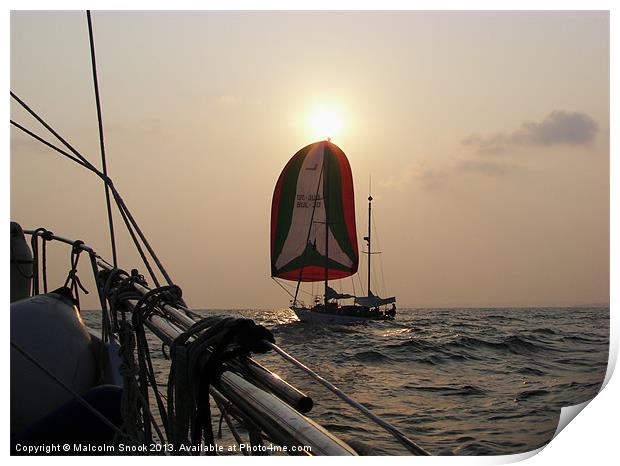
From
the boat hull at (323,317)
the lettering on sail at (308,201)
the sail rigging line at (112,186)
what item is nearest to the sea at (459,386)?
the sail rigging line at (112,186)

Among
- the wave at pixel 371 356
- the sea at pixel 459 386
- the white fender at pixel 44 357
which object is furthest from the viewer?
the wave at pixel 371 356

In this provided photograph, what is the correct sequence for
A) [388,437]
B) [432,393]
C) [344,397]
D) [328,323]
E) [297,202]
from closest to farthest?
[344,397] → [388,437] → [432,393] → [297,202] → [328,323]

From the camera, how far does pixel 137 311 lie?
5.68ft

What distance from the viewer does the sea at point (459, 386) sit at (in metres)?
4.07

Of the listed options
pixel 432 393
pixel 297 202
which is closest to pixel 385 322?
pixel 297 202

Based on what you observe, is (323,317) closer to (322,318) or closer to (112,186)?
(322,318)

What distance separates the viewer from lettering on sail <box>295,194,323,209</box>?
65.5 ft

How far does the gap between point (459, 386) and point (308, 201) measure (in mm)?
13247

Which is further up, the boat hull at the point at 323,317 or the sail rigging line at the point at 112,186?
the sail rigging line at the point at 112,186

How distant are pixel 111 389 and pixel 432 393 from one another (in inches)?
202

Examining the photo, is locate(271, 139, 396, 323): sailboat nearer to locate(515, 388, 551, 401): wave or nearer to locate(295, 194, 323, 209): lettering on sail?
locate(295, 194, 323, 209): lettering on sail

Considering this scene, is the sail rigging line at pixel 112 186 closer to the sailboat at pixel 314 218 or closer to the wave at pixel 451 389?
the wave at pixel 451 389

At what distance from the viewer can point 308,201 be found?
65.8 feet
